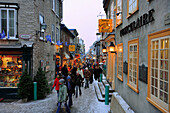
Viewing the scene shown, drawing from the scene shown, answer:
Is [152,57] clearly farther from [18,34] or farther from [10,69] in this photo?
[10,69]

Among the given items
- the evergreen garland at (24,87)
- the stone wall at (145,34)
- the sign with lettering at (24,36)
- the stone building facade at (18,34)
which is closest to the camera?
the stone wall at (145,34)

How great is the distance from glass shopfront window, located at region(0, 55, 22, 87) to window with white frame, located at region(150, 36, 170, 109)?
31.1ft

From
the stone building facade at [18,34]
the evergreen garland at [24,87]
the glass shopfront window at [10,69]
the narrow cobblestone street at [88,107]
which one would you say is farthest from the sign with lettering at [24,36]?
→ the narrow cobblestone street at [88,107]

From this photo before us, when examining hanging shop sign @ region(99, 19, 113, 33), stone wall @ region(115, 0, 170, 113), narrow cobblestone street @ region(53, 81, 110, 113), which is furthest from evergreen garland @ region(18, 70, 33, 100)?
stone wall @ region(115, 0, 170, 113)

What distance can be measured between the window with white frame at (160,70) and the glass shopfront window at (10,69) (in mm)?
9479

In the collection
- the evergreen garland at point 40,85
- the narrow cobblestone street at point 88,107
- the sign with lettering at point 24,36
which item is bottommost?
the narrow cobblestone street at point 88,107

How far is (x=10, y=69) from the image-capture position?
37.8 ft

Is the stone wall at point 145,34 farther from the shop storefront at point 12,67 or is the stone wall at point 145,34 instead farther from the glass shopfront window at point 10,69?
the glass shopfront window at point 10,69

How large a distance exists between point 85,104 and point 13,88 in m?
5.34

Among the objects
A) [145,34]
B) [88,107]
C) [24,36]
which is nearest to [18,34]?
[24,36]

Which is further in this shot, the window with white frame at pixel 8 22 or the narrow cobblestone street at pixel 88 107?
the window with white frame at pixel 8 22

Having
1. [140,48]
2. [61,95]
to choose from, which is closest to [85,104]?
[61,95]

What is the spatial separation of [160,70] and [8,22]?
10.4 m

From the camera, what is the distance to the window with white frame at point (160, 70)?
369 centimetres
